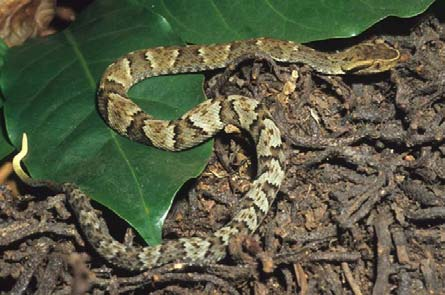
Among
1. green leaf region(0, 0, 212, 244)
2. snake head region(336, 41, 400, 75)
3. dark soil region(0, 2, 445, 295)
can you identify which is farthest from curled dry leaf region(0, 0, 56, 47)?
snake head region(336, 41, 400, 75)

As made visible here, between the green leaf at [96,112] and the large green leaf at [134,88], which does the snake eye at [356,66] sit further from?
the green leaf at [96,112]

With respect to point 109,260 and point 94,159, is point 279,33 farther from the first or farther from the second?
point 109,260

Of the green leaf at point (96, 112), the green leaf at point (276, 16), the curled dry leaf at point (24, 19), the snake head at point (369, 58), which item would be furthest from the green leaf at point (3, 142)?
the snake head at point (369, 58)

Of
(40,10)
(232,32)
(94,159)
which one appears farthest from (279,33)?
(40,10)

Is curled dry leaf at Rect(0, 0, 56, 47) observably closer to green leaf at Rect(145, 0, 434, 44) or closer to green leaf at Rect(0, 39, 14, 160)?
green leaf at Rect(0, 39, 14, 160)

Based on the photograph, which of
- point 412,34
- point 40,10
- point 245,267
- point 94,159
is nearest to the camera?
point 245,267
